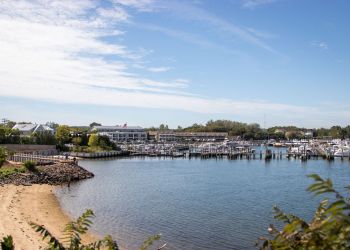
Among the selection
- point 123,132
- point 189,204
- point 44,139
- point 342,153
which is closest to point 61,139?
point 44,139

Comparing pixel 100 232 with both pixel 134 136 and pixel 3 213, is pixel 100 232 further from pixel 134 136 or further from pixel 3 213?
pixel 134 136

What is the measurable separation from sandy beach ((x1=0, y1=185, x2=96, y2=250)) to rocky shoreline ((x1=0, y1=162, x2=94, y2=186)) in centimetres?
275

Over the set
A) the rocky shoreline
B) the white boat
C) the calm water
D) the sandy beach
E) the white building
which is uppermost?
the white building

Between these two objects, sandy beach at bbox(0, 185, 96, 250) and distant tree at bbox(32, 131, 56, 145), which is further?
distant tree at bbox(32, 131, 56, 145)

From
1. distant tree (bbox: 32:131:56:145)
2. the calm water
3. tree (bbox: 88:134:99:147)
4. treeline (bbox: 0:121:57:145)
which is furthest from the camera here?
tree (bbox: 88:134:99:147)

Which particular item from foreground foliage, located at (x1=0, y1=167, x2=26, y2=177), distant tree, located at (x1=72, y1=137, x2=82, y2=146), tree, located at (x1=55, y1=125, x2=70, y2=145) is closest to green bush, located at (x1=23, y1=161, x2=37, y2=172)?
foreground foliage, located at (x1=0, y1=167, x2=26, y2=177)

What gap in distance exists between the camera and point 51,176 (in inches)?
2381

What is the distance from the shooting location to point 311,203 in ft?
146

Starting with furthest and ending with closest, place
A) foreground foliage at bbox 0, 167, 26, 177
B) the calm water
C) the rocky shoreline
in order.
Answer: foreground foliage at bbox 0, 167, 26, 177 → the rocky shoreline → the calm water

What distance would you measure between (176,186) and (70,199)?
17.7 meters

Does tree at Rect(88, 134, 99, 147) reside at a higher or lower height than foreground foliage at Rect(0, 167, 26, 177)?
higher

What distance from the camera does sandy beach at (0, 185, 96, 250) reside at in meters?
26.7

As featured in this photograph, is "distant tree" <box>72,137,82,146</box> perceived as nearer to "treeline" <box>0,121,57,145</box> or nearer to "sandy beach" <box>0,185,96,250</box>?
"treeline" <box>0,121,57,145</box>

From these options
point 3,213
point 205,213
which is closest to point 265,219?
point 205,213
